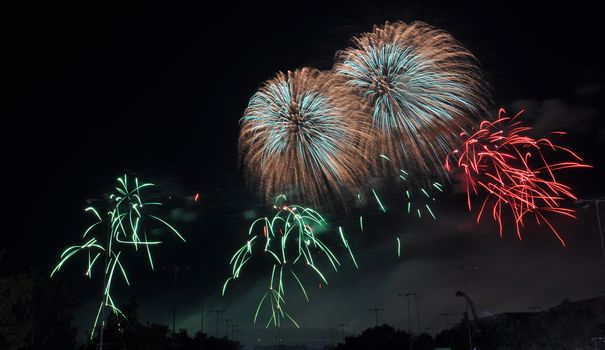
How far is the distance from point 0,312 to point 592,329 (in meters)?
46.6

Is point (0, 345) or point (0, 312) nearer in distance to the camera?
point (0, 312)

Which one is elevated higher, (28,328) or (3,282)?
(3,282)

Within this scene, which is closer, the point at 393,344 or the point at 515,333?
the point at 515,333

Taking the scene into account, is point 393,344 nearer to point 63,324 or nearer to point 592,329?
point 592,329

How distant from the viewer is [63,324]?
57438 mm

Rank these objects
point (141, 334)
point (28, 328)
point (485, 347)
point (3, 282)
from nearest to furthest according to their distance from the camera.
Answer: point (3, 282)
point (28, 328)
point (141, 334)
point (485, 347)

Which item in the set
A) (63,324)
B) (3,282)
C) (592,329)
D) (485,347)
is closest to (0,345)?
(3,282)

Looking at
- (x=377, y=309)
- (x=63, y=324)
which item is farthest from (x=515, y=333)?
(x=377, y=309)

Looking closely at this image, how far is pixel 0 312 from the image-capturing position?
33719 mm

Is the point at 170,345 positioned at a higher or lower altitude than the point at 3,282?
lower

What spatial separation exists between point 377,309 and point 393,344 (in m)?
19.3

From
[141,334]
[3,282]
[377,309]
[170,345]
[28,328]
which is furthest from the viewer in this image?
[377,309]

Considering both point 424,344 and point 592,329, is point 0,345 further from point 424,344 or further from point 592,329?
point 424,344

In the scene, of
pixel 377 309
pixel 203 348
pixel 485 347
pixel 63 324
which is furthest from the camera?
pixel 377 309
